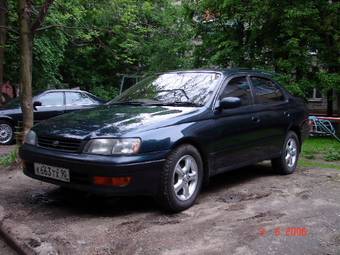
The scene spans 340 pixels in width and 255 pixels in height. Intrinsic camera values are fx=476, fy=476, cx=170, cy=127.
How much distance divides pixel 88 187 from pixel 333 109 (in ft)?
42.6

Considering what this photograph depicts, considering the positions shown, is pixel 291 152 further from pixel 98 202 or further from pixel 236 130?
pixel 98 202

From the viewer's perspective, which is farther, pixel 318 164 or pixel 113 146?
pixel 318 164

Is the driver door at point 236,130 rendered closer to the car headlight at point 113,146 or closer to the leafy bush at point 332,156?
the car headlight at point 113,146

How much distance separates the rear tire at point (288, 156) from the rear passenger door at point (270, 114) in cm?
17

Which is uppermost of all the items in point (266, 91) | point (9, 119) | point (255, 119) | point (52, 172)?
point (266, 91)

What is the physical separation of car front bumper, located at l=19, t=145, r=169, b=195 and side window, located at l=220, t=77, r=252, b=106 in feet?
5.26

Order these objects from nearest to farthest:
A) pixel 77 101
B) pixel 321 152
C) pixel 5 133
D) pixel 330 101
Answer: pixel 321 152 → pixel 5 133 → pixel 77 101 → pixel 330 101

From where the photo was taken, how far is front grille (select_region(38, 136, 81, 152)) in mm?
4730

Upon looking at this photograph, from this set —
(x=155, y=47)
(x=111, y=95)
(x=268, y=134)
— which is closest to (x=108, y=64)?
(x=111, y=95)

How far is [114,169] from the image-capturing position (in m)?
4.46

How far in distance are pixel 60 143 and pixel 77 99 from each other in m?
9.36

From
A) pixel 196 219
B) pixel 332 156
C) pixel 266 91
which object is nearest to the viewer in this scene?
pixel 196 219

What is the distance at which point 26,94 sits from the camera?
7758 mm
